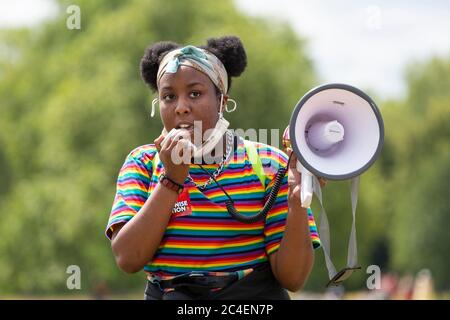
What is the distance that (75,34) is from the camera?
102 feet

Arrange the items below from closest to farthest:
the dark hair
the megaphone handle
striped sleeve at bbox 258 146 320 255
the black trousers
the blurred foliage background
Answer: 1. the megaphone handle
2. the black trousers
3. striped sleeve at bbox 258 146 320 255
4. the dark hair
5. the blurred foliage background

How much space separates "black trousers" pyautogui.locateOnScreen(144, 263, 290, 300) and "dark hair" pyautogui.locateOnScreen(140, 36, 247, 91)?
94 centimetres

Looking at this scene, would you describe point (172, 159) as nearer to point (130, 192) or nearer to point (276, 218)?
point (130, 192)

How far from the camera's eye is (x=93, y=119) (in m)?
26.5

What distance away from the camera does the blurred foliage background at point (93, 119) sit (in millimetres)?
26203

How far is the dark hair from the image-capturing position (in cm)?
432

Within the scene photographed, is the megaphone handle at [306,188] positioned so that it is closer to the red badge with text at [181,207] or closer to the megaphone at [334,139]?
the megaphone at [334,139]

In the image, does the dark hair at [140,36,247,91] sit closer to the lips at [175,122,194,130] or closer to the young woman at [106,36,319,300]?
the young woman at [106,36,319,300]

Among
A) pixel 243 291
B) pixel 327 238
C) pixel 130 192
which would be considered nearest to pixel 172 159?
pixel 130 192

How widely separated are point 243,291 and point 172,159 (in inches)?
24.7

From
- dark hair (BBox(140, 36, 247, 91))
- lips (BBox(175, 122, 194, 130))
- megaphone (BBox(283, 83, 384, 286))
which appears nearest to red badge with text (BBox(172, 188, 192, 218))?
lips (BBox(175, 122, 194, 130))

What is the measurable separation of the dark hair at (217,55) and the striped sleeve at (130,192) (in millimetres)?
467
